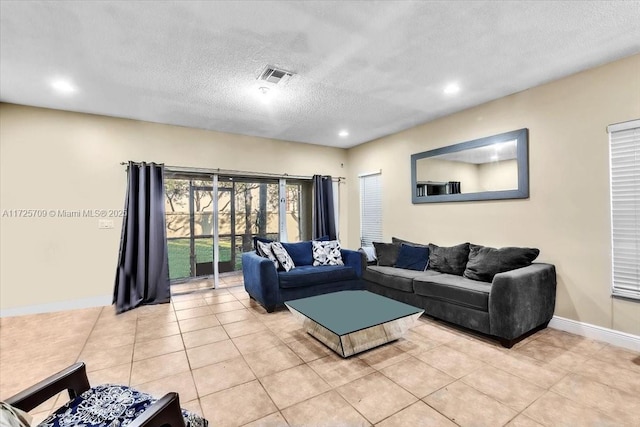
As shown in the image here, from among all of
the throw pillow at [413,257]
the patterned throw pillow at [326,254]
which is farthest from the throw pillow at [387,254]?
the patterned throw pillow at [326,254]

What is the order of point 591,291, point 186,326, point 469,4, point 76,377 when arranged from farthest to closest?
point 186,326
point 591,291
point 469,4
point 76,377

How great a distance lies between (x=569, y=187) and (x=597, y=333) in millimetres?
1449

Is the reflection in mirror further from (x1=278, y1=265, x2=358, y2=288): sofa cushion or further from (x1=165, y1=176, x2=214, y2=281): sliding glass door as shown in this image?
(x1=165, y1=176, x2=214, y2=281): sliding glass door

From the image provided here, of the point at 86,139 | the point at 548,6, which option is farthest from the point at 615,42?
the point at 86,139

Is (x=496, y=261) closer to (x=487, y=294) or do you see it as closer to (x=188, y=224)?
(x=487, y=294)

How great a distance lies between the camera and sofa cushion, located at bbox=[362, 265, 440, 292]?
356 cm

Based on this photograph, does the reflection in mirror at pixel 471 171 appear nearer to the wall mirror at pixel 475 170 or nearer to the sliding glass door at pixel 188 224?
the wall mirror at pixel 475 170

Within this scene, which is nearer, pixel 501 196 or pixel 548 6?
pixel 548 6

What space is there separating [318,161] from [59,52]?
4132 millimetres

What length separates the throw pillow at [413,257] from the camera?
3.91m

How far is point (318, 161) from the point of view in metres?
5.95

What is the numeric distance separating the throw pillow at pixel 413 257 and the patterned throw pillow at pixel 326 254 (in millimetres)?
891

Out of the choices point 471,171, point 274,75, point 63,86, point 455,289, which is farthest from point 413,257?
point 63,86

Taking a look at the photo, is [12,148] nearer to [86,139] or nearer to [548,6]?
[86,139]
